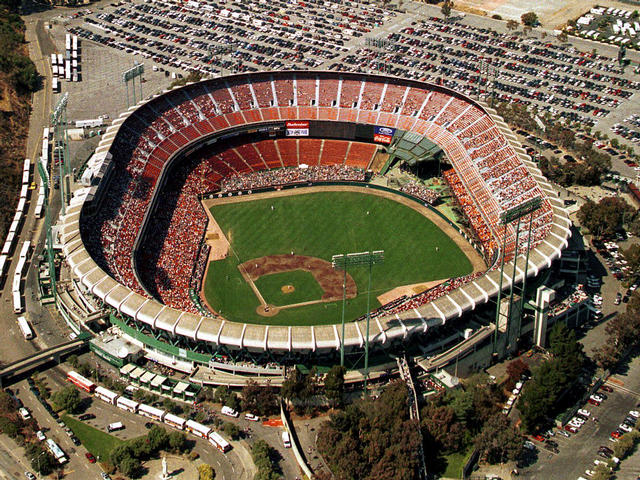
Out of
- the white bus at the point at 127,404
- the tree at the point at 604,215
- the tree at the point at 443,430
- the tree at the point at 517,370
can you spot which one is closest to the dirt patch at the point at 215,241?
the white bus at the point at 127,404

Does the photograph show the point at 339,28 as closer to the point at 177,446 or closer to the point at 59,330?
the point at 59,330

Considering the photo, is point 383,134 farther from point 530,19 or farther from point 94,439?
point 530,19

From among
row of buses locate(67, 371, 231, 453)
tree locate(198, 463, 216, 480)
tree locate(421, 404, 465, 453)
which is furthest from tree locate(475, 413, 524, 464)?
tree locate(198, 463, 216, 480)

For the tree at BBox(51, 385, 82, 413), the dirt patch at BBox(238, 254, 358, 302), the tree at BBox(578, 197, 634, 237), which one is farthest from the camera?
the tree at BBox(578, 197, 634, 237)

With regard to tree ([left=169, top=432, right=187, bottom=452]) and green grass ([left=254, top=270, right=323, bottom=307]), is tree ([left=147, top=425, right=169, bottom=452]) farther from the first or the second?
green grass ([left=254, top=270, right=323, bottom=307])

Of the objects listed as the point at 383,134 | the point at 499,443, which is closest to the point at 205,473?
the point at 499,443

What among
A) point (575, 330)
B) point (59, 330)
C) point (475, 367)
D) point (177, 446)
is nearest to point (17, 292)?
point (59, 330)

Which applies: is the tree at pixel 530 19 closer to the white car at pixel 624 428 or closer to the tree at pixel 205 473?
the white car at pixel 624 428
